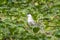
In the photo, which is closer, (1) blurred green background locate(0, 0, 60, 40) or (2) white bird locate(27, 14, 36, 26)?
(1) blurred green background locate(0, 0, 60, 40)

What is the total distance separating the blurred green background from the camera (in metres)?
6.11

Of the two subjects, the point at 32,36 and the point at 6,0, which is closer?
the point at 32,36

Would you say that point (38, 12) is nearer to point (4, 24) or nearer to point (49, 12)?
point (49, 12)

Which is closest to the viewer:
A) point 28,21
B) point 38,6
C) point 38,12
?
→ point 28,21

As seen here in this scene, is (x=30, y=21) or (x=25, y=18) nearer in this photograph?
(x=30, y=21)

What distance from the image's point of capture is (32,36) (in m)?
6.11

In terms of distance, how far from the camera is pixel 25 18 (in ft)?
24.0

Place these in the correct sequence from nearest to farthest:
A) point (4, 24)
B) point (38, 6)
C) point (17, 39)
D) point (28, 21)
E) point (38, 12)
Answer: point (17, 39) → point (4, 24) → point (28, 21) → point (38, 12) → point (38, 6)

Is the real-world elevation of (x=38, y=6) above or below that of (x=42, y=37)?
above

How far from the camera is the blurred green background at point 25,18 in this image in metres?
6.11

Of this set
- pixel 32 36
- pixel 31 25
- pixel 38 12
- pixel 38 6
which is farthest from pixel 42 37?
pixel 38 6

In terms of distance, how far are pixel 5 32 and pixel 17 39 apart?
297 mm

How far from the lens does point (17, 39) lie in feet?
19.6

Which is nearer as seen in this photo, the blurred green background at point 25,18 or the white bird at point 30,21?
the blurred green background at point 25,18
